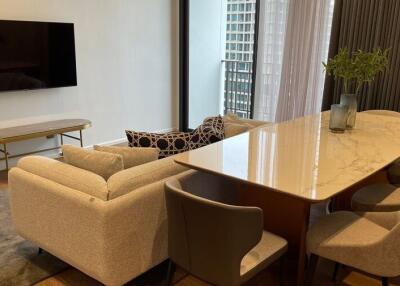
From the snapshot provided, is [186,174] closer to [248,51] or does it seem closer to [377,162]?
[377,162]

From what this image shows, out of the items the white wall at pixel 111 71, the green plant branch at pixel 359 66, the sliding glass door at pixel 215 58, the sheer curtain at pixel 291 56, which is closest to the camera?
the green plant branch at pixel 359 66

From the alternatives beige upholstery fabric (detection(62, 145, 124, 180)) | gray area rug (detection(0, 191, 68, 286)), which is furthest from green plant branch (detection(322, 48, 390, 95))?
gray area rug (detection(0, 191, 68, 286))

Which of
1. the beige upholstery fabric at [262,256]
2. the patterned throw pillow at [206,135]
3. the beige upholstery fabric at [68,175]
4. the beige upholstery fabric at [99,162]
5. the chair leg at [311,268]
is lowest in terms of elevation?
the chair leg at [311,268]

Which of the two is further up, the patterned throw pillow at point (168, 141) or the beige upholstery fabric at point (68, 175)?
the patterned throw pillow at point (168, 141)

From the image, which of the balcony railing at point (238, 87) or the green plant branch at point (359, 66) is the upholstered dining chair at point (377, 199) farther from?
the balcony railing at point (238, 87)

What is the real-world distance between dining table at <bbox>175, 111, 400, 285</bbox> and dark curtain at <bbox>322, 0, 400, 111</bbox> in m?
1.59

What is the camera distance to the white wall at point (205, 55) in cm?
620

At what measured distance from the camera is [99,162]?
2.19 metres

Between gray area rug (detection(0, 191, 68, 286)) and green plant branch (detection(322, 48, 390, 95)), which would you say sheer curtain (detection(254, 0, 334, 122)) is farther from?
gray area rug (detection(0, 191, 68, 286))

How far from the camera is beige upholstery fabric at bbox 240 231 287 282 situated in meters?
1.75

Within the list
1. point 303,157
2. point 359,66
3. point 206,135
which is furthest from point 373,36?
point 303,157

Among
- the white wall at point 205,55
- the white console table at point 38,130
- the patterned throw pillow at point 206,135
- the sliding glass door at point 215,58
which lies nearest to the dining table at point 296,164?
the patterned throw pillow at point 206,135

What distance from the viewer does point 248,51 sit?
6086mm

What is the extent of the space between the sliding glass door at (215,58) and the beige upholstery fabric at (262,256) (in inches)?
164
